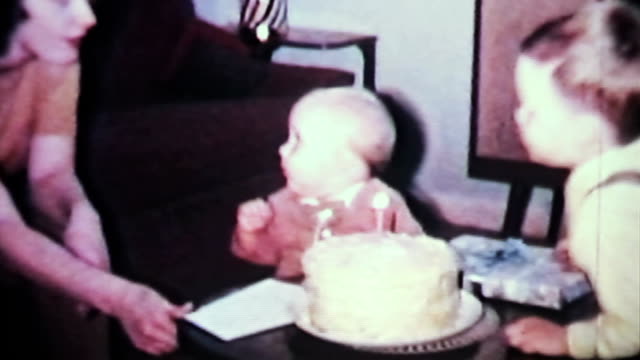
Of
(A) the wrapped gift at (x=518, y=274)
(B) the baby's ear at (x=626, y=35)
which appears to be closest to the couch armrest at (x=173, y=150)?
(A) the wrapped gift at (x=518, y=274)

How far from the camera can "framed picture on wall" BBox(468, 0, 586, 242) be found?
39.3 inches

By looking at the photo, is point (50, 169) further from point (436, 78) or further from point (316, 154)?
point (436, 78)

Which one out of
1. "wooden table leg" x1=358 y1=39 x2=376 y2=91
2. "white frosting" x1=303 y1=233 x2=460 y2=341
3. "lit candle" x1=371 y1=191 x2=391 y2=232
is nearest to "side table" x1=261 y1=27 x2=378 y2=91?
"wooden table leg" x1=358 y1=39 x2=376 y2=91

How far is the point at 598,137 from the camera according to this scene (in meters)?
0.97

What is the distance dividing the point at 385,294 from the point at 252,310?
16 cm

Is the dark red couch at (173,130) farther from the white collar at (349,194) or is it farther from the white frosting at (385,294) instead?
the white frosting at (385,294)

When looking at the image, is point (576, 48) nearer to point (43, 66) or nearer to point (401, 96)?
point (401, 96)

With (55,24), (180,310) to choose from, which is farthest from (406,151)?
(55,24)

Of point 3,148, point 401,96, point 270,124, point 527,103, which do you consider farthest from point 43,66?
point 527,103

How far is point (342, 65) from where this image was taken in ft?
3.38

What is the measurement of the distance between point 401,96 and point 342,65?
64 mm

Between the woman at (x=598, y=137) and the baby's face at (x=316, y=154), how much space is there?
0.58 feet

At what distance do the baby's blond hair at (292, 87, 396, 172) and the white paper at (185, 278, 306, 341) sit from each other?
0.14 metres

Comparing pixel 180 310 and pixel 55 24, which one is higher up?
pixel 55 24
